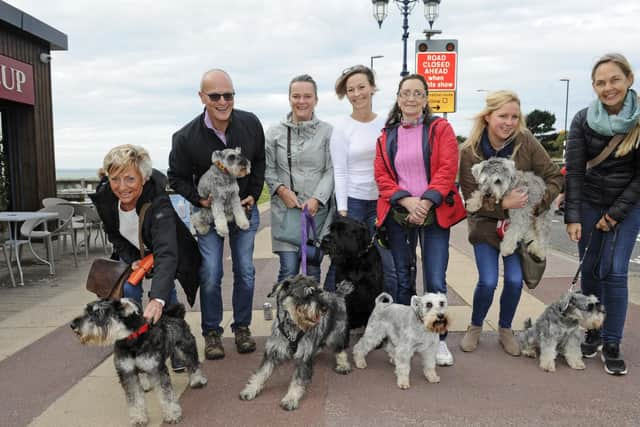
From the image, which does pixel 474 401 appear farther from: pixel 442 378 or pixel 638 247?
pixel 638 247

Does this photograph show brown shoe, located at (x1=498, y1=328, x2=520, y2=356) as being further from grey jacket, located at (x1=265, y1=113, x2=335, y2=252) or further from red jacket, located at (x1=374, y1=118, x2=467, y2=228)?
grey jacket, located at (x1=265, y1=113, x2=335, y2=252)

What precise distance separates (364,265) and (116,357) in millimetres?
2196

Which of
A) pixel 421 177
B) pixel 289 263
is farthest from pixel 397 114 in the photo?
pixel 289 263

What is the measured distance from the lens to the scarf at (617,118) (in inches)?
147

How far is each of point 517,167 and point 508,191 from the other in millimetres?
285

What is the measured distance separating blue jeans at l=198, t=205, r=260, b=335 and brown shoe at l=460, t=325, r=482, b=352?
6.71 ft

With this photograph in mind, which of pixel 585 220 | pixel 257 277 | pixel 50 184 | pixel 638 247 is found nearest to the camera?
pixel 585 220

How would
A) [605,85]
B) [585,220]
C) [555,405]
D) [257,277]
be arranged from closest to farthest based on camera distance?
1. [555,405]
2. [605,85]
3. [585,220]
4. [257,277]

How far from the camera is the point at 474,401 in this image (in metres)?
3.57

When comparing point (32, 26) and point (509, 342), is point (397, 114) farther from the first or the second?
point (32, 26)

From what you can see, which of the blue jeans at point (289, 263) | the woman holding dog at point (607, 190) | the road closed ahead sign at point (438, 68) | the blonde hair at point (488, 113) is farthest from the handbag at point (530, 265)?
the road closed ahead sign at point (438, 68)

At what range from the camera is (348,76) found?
451 cm

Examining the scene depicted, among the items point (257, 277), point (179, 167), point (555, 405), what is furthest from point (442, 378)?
point (257, 277)

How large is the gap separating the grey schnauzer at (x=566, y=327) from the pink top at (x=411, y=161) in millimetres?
1495
